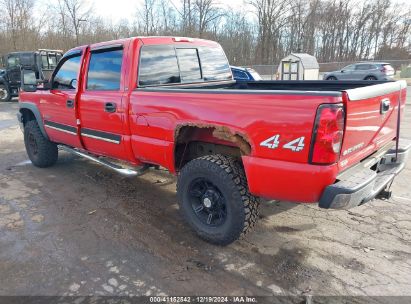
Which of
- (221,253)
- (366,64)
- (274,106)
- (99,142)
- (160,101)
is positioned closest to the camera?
(274,106)

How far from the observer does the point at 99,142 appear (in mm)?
4520

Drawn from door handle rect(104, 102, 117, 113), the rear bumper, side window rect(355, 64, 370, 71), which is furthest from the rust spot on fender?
side window rect(355, 64, 370, 71)

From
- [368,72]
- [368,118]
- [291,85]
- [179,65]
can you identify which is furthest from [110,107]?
[368,72]

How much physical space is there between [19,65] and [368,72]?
21.0 metres

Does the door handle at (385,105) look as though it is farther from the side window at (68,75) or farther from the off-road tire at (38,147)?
the off-road tire at (38,147)

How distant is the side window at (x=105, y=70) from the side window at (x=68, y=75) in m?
0.35

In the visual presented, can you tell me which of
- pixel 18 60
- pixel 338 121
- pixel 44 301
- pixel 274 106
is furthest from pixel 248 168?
pixel 18 60

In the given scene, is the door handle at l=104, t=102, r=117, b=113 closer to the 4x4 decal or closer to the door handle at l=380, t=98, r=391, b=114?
the 4x4 decal

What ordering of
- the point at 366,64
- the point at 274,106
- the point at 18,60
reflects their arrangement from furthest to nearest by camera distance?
the point at 366,64 → the point at 18,60 → the point at 274,106

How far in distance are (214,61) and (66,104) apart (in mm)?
2177

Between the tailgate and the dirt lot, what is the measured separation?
3.11 feet

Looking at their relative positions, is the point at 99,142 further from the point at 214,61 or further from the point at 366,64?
the point at 366,64

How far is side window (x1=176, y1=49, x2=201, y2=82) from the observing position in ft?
14.4

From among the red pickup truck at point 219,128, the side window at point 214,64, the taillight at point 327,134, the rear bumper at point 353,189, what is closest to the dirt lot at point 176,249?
the red pickup truck at point 219,128
